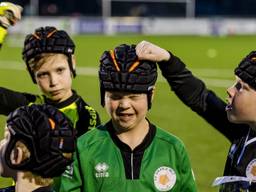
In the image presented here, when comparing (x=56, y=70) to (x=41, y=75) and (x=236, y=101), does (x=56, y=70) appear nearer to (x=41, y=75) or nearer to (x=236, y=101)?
(x=41, y=75)

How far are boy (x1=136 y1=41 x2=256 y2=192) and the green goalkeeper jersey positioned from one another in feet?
1.12

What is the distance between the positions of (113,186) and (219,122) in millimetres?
1015

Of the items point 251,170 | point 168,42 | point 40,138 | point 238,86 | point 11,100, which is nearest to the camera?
point 40,138

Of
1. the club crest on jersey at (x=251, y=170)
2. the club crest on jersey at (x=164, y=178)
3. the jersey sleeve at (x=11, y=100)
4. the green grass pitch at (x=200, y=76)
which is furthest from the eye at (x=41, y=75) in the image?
the green grass pitch at (x=200, y=76)

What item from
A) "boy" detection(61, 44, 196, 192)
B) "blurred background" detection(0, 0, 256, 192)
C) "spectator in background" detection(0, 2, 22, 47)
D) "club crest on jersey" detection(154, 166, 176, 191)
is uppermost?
"spectator in background" detection(0, 2, 22, 47)

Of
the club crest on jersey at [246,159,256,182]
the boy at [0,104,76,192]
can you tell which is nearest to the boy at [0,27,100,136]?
the club crest on jersey at [246,159,256,182]

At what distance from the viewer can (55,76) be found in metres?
4.98

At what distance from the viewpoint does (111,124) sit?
14.0 feet

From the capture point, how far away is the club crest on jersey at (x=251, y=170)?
4.22m

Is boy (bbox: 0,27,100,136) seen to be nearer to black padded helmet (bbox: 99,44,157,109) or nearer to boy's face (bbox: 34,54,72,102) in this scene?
boy's face (bbox: 34,54,72,102)

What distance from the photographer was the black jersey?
4.30 meters

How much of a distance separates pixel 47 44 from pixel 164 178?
60.7 inches

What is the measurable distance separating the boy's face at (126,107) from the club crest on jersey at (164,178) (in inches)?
14.2

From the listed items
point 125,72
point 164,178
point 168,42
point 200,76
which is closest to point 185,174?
point 164,178
